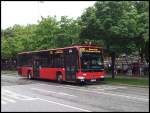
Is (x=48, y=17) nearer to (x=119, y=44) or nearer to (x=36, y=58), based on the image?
(x=36, y=58)

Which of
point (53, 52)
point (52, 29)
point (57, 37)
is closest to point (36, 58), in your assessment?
point (53, 52)

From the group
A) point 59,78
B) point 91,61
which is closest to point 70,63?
point 91,61

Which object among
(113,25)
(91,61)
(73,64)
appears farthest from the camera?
(113,25)

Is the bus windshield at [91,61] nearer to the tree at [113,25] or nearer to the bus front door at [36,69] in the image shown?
the tree at [113,25]

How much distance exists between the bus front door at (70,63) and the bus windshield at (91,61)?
0.64 metres

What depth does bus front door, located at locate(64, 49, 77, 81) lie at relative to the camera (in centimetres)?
2967

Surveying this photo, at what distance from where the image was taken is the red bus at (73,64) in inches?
1150

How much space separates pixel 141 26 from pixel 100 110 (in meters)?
18.1

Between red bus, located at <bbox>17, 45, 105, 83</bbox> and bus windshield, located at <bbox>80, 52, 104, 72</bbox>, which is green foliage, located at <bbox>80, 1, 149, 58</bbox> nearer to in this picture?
red bus, located at <bbox>17, 45, 105, 83</bbox>

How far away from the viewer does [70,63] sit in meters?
30.3

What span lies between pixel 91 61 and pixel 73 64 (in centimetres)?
132

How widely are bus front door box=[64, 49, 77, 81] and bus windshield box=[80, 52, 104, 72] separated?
0.64 meters

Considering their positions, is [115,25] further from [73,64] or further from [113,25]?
[73,64]

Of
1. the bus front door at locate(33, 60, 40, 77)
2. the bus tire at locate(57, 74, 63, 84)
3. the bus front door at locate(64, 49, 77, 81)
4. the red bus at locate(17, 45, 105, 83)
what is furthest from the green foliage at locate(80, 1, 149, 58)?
the bus front door at locate(33, 60, 40, 77)
